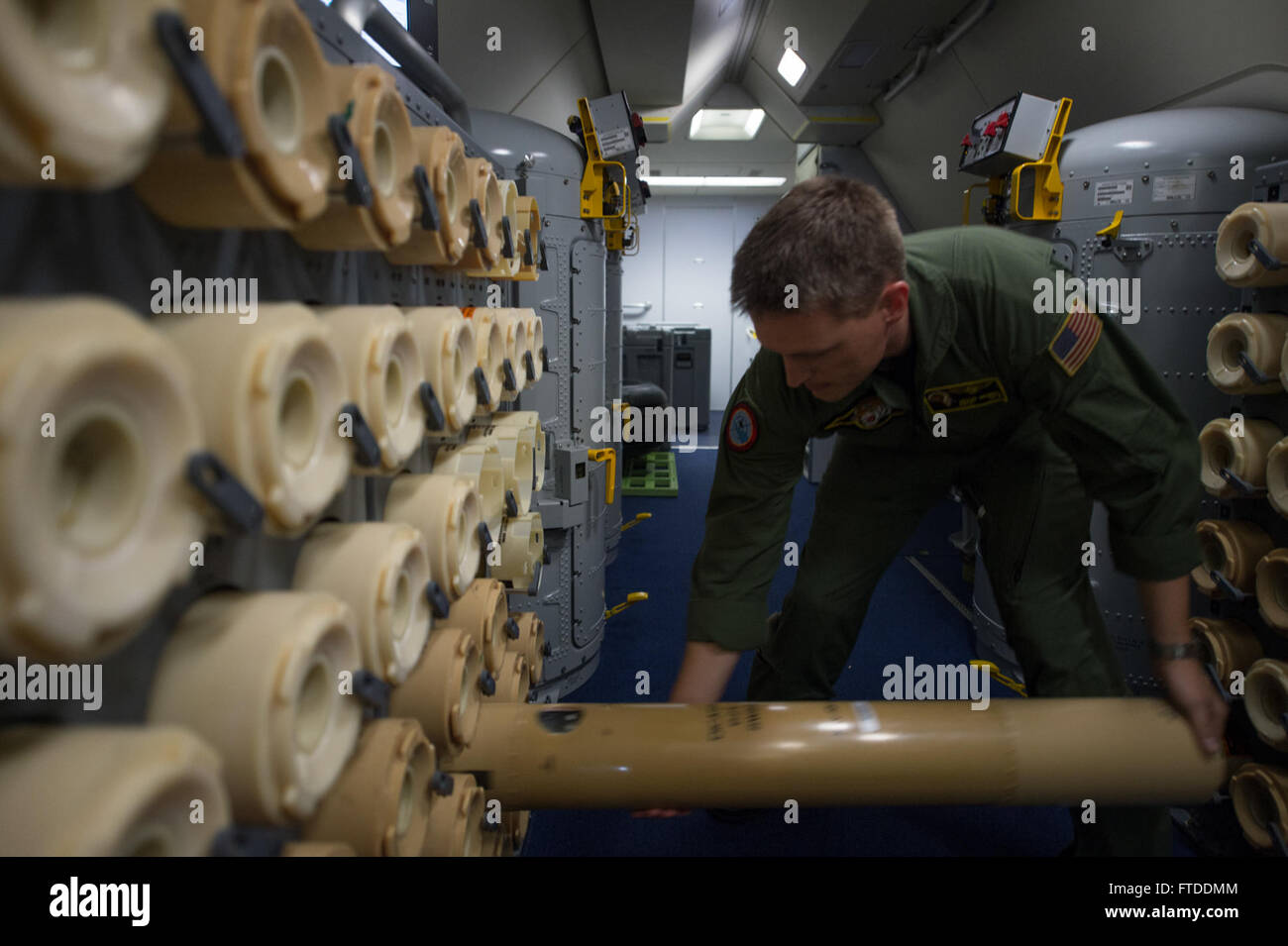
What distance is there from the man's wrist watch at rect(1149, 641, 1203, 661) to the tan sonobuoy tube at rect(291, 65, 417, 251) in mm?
1692

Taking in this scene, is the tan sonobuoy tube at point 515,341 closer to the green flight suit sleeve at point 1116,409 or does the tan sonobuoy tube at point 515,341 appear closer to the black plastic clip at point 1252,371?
the green flight suit sleeve at point 1116,409

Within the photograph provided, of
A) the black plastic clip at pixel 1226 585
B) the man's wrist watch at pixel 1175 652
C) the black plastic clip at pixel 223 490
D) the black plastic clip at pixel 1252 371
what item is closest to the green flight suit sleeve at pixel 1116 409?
the man's wrist watch at pixel 1175 652

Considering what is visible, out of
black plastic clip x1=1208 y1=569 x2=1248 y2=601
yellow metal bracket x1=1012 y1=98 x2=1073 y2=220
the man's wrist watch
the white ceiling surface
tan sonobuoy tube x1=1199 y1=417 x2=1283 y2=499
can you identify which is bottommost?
black plastic clip x1=1208 y1=569 x2=1248 y2=601

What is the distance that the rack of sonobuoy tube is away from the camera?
2.06 metres

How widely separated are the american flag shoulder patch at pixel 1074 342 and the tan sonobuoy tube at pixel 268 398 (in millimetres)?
1475

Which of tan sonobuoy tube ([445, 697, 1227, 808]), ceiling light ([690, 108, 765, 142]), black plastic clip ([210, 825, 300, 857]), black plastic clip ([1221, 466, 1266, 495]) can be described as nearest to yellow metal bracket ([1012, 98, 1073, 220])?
black plastic clip ([1221, 466, 1266, 495])

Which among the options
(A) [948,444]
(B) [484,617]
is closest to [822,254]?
(A) [948,444]

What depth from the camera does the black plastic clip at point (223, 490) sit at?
617mm

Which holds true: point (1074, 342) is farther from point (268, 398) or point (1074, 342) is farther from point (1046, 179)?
point (1046, 179)

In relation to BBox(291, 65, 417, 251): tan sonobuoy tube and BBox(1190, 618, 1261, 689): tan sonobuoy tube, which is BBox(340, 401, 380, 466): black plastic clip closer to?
BBox(291, 65, 417, 251): tan sonobuoy tube

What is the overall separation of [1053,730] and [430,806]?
3.67 feet

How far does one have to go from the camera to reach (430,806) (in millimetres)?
1167
